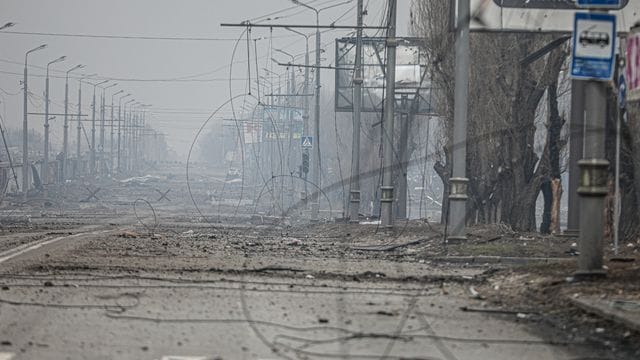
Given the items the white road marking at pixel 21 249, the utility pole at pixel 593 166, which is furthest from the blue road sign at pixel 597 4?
the white road marking at pixel 21 249

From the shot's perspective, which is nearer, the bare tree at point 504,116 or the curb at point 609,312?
the curb at point 609,312

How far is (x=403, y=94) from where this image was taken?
43875 millimetres

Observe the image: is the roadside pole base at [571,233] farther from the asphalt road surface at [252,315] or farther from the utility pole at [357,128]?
the utility pole at [357,128]

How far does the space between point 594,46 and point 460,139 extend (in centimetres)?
920

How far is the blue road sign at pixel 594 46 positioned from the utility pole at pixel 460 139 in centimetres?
909

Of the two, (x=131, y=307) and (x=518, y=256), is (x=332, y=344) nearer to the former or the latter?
(x=131, y=307)

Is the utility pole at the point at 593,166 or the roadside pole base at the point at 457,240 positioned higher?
the utility pole at the point at 593,166

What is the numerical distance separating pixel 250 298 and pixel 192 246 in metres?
9.82

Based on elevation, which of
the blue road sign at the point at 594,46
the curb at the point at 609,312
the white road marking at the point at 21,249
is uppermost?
the blue road sign at the point at 594,46

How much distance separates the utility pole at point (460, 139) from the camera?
20.6m

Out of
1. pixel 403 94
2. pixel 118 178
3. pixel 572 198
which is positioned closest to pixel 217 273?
pixel 572 198

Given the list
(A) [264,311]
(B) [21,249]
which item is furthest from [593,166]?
(B) [21,249]

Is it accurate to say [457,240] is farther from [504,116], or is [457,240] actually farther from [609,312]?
[609,312]

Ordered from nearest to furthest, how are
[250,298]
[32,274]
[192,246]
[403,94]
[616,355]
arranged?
1. [616,355]
2. [250,298]
3. [32,274]
4. [192,246]
5. [403,94]
